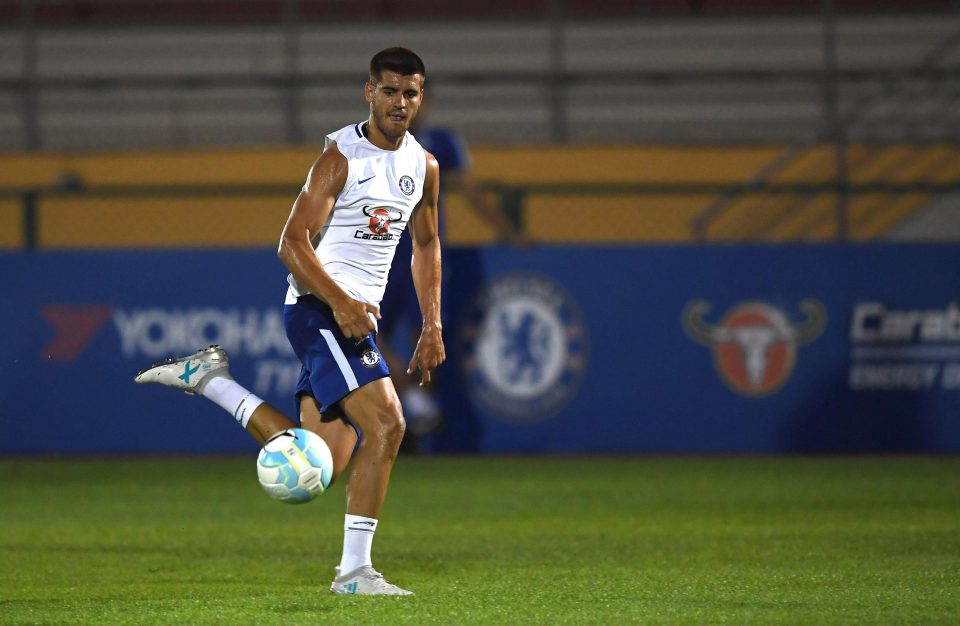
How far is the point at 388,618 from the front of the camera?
520 cm

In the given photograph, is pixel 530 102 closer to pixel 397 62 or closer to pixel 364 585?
pixel 397 62

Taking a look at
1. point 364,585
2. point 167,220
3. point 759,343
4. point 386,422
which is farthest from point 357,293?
point 167,220

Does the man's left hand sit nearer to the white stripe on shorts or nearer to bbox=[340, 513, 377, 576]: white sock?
the white stripe on shorts

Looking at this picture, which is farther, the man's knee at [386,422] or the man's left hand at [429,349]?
the man's left hand at [429,349]

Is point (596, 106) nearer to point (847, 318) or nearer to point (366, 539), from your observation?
point (847, 318)

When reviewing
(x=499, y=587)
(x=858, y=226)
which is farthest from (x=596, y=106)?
(x=499, y=587)

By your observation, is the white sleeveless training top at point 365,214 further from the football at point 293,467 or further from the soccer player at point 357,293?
the football at point 293,467

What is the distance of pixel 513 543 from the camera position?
7.47m

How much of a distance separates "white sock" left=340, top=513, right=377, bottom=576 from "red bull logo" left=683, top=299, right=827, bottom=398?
618 cm

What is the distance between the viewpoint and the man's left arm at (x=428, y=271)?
6352mm

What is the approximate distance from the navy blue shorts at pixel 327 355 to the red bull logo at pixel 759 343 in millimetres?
5944

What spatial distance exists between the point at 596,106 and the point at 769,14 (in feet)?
7.92

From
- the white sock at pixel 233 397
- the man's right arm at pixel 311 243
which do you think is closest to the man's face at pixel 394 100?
the man's right arm at pixel 311 243

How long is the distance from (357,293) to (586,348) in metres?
5.66
